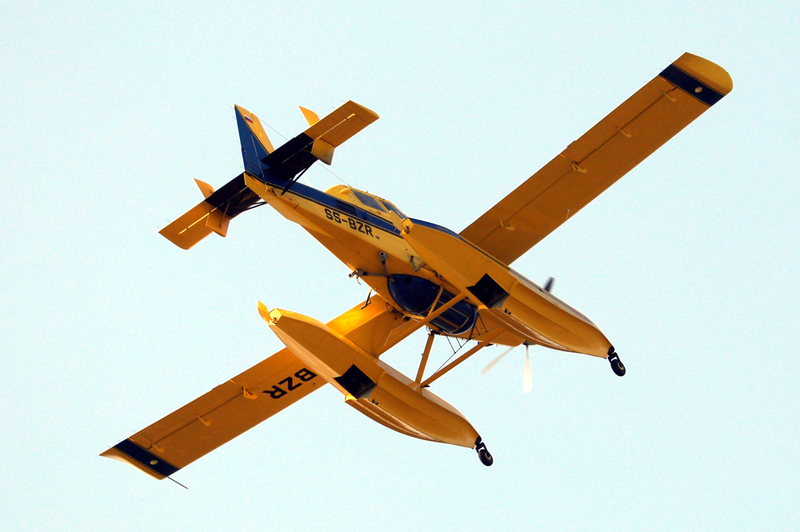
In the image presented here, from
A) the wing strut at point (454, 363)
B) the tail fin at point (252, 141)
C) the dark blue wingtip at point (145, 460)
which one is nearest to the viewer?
the tail fin at point (252, 141)

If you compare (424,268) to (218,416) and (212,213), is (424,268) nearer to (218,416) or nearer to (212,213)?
(212,213)

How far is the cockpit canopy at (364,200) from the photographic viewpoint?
18.5 meters

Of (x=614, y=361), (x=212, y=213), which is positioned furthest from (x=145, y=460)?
(x=614, y=361)

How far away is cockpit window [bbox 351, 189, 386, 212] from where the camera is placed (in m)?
18.7

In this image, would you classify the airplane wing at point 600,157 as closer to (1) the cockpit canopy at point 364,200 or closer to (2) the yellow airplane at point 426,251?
(2) the yellow airplane at point 426,251

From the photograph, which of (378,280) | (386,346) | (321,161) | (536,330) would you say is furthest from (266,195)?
(536,330)

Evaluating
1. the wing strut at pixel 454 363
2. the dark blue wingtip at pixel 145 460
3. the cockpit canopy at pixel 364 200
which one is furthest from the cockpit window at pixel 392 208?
the dark blue wingtip at pixel 145 460

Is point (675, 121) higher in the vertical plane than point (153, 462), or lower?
higher

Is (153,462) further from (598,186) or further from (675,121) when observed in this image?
(675,121)

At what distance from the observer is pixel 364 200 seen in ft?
61.4

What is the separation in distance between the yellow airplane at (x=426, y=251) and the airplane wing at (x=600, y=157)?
21 millimetres

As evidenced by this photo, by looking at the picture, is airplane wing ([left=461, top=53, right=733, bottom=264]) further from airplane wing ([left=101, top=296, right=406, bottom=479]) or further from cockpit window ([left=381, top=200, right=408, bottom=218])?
airplane wing ([left=101, top=296, right=406, bottom=479])

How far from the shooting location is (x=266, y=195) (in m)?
17.1

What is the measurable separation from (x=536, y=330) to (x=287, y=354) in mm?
5562
